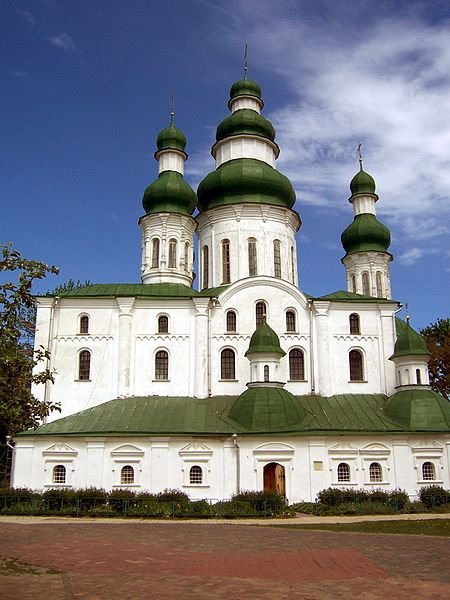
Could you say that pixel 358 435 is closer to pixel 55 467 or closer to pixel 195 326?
pixel 195 326

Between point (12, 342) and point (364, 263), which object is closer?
point (12, 342)

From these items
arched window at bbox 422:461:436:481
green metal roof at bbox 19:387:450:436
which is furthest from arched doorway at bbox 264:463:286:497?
arched window at bbox 422:461:436:481

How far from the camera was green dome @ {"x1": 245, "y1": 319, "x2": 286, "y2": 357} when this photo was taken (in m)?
28.5

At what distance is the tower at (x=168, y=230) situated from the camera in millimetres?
35438

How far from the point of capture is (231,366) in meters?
30.5

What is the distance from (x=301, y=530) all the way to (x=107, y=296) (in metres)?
16.6

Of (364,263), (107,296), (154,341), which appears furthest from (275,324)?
(364,263)

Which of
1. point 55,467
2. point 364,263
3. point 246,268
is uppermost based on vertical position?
point 364,263

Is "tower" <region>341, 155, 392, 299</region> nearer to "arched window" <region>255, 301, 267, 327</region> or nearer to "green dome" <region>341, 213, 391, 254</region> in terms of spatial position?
"green dome" <region>341, 213, 391, 254</region>

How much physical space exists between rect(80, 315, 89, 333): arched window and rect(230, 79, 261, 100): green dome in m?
17.4

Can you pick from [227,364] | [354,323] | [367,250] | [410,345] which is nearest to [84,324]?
[227,364]

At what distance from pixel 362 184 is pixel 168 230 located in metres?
14.2

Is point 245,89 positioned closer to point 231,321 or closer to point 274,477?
point 231,321

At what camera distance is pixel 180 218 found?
36.2 metres
